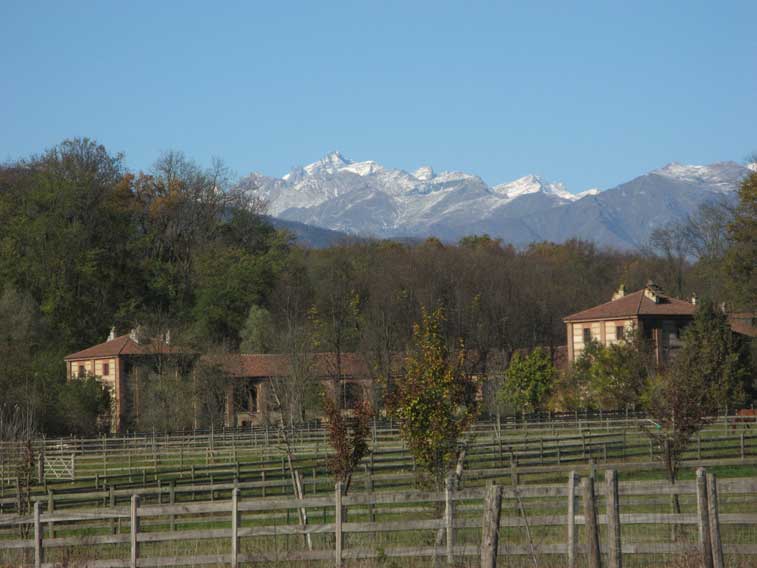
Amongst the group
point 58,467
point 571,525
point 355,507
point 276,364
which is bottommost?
point 58,467

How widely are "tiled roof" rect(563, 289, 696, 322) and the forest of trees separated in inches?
155

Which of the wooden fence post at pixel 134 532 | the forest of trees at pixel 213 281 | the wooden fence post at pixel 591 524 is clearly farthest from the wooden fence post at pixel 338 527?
the forest of trees at pixel 213 281

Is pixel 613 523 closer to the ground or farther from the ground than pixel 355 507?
farther from the ground

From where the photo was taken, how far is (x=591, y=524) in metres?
14.4

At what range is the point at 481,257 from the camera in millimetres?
111938

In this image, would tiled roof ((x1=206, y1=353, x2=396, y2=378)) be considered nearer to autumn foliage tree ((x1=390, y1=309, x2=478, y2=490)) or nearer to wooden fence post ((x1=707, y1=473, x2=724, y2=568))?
autumn foliage tree ((x1=390, y1=309, x2=478, y2=490))

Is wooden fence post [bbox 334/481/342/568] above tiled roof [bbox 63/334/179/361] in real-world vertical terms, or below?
below

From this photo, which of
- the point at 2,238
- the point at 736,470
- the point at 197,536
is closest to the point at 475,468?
the point at 736,470

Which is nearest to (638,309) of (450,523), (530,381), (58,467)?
(530,381)

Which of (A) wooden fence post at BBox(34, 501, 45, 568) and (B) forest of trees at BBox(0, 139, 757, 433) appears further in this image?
(B) forest of trees at BBox(0, 139, 757, 433)

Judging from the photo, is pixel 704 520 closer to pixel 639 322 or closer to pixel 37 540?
pixel 37 540

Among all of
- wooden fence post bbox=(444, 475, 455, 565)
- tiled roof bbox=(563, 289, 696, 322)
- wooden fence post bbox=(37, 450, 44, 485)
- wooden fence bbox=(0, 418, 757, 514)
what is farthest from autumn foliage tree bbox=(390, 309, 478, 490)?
tiled roof bbox=(563, 289, 696, 322)

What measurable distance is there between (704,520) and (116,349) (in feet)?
225

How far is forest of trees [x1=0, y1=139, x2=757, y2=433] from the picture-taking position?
261 ft
